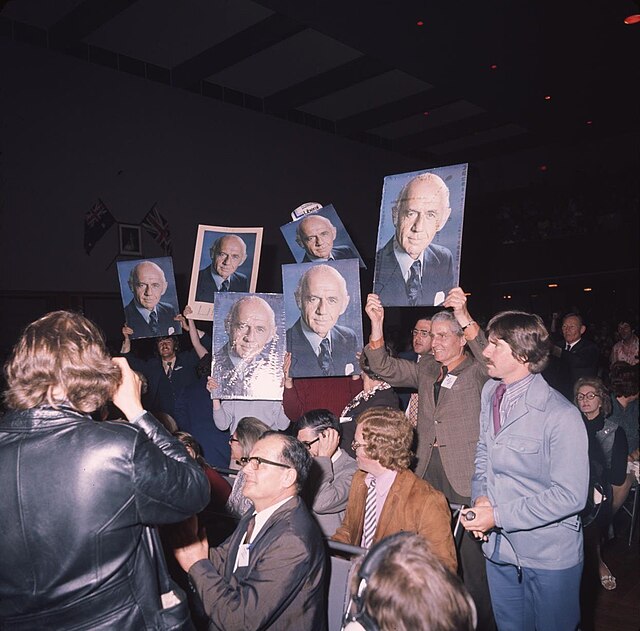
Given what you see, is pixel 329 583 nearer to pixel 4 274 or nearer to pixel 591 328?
pixel 4 274

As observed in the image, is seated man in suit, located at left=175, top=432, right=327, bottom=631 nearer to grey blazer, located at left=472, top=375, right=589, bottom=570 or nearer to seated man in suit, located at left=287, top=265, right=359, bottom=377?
Answer: grey blazer, located at left=472, top=375, right=589, bottom=570

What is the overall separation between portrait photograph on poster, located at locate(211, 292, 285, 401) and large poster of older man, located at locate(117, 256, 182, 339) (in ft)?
3.65

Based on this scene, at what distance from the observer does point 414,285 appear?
326cm

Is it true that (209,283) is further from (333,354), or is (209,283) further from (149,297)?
(333,354)

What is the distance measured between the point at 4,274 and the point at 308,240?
609cm

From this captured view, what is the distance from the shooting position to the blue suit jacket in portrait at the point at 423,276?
10.3 ft

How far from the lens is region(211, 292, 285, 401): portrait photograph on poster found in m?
4.31

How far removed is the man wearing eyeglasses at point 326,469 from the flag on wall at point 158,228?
753 cm

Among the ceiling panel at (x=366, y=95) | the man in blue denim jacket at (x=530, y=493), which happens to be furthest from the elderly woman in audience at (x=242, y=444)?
the ceiling panel at (x=366, y=95)

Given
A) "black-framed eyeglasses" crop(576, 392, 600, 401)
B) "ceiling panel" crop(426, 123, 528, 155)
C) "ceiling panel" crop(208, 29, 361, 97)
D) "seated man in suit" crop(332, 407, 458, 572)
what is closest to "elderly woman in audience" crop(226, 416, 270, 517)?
"seated man in suit" crop(332, 407, 458, 572)

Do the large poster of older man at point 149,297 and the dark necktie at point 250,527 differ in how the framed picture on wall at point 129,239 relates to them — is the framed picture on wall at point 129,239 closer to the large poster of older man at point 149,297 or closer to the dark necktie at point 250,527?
the large poster of older man at point 149,297

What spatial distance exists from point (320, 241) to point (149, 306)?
6.58 ft

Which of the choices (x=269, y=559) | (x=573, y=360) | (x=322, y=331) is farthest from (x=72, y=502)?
(x=573, y=360)

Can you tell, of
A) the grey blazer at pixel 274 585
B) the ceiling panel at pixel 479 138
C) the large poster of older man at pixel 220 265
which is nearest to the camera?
the grey blazer at pixel 274 585
